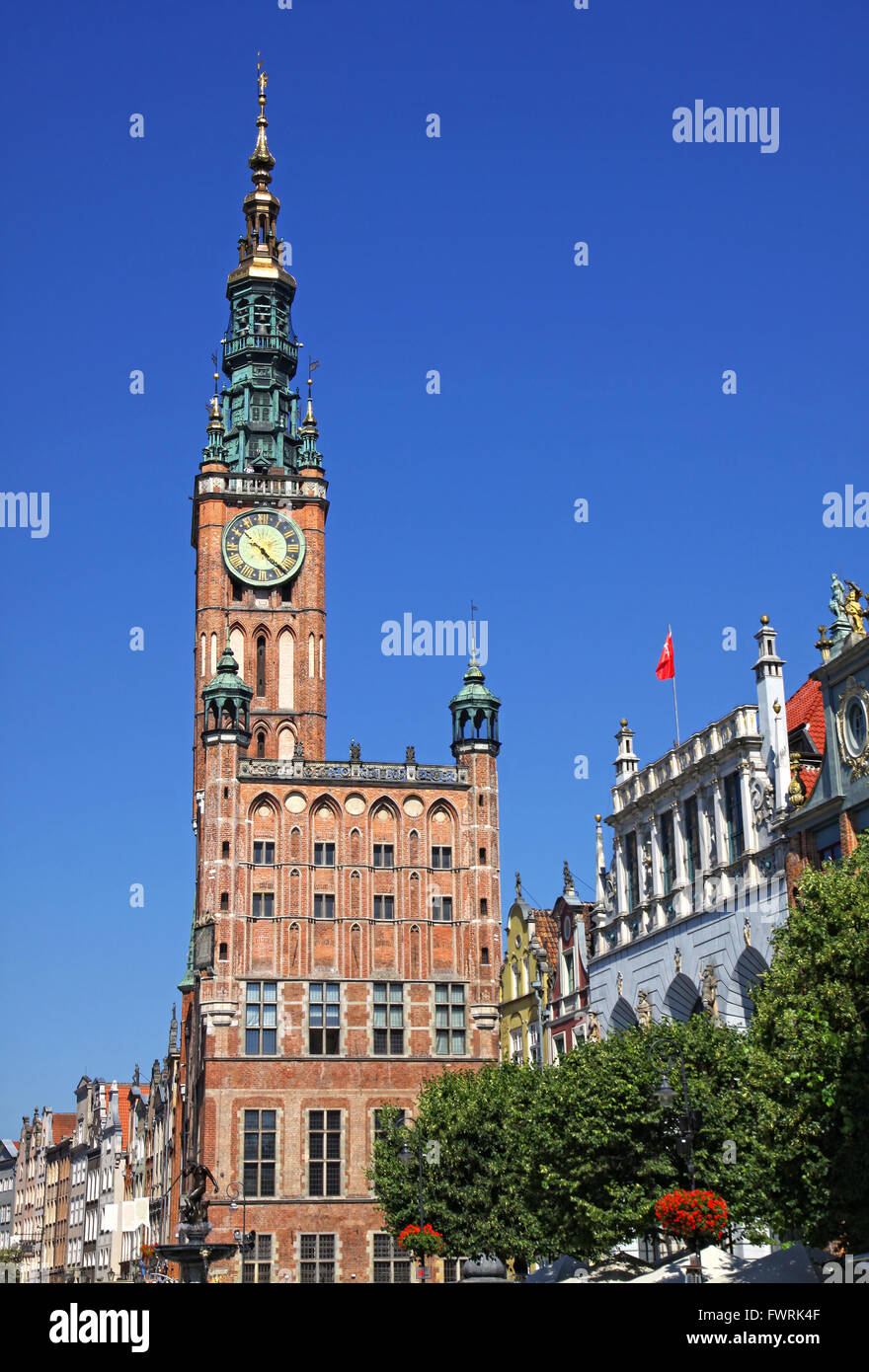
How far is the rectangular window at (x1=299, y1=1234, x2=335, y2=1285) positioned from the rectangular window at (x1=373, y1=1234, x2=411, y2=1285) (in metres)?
1.96

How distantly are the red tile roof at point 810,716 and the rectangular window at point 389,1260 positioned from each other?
30713 millimetres

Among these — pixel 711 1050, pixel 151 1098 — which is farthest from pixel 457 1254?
pixel 151 1098

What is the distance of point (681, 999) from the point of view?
5606 cm

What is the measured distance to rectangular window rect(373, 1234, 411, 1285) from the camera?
7169cm

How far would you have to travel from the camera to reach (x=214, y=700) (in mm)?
79188

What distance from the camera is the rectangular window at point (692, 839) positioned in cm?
5550

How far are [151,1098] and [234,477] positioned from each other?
51.5 m

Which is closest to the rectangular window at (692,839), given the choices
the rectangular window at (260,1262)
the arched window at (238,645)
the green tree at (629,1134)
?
the green tree at (629,1134)

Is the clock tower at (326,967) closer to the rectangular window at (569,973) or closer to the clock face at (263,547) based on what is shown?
the rectangular window at (569,973)

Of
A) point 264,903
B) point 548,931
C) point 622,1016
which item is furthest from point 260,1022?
point 622,1016

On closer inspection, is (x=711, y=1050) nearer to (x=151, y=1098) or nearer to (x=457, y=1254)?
(x=457, y=1254)

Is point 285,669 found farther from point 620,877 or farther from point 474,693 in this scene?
point 620,877

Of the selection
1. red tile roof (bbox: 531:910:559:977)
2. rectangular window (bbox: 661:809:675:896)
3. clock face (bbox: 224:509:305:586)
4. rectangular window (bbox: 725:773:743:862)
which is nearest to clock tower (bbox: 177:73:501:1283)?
red tile roof (bbox: 531:910:559:977)
